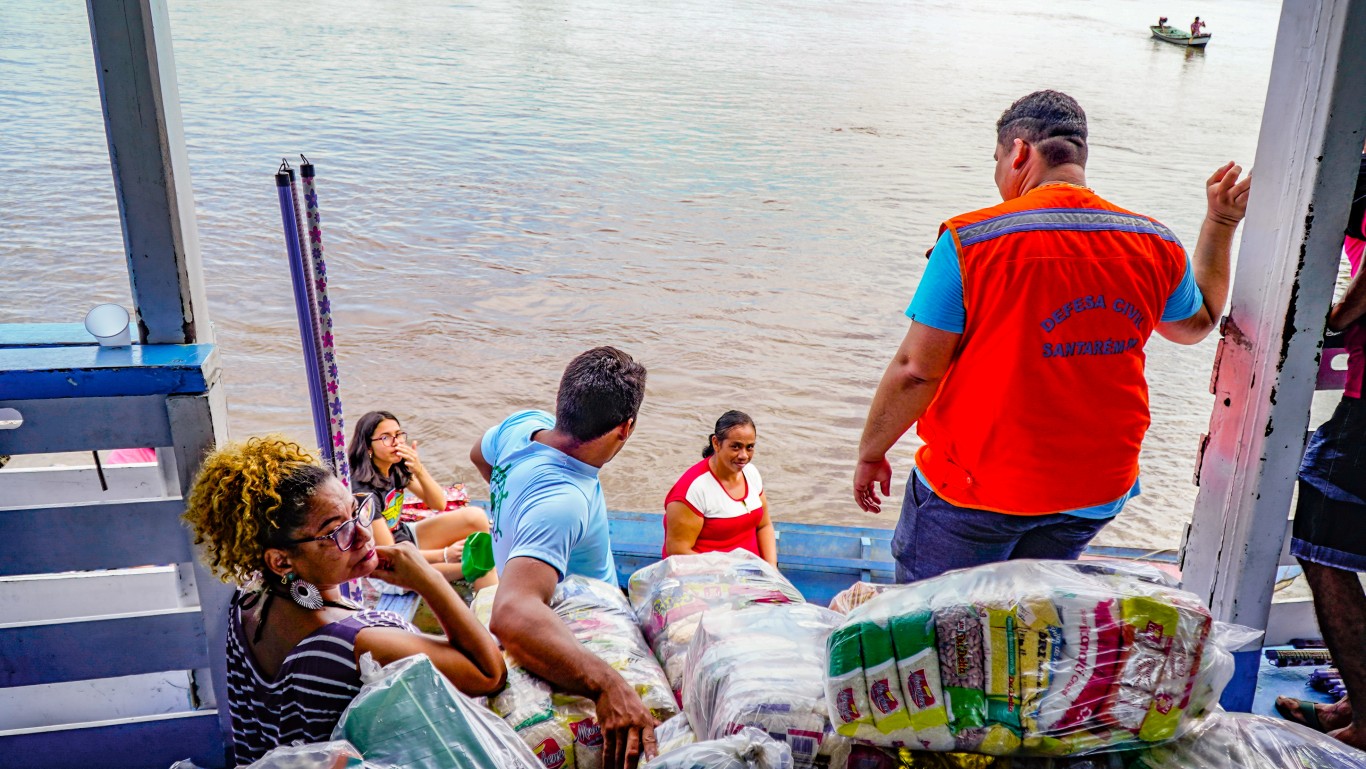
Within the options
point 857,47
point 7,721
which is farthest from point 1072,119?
point 857,47

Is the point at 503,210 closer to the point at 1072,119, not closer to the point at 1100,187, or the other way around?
the point at 1100,187

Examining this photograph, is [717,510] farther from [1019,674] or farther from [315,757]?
[315,757]

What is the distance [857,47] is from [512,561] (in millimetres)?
32936

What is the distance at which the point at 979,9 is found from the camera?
52.9 meters

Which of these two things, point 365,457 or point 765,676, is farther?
point 365,457

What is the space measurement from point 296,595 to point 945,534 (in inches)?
56.7

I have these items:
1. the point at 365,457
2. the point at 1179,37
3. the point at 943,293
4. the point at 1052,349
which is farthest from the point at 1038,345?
the point at 1179,37

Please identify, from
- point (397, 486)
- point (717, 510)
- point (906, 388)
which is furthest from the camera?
point (397, 486)

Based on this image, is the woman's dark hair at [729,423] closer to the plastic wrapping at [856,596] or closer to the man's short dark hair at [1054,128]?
the plastic wrapping at [856,596]

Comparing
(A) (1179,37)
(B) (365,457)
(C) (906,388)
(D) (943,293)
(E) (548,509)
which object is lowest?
(B) (365,457)

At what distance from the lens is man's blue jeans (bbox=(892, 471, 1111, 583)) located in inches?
92.7

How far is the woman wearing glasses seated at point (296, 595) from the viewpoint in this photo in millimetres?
1794

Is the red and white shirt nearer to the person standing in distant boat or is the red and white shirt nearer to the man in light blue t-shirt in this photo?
the man in light blue t-shirt

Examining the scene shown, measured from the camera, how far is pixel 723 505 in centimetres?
389
